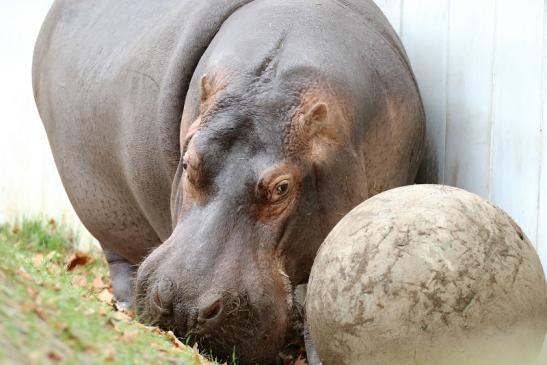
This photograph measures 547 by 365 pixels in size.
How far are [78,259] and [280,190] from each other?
3.05m

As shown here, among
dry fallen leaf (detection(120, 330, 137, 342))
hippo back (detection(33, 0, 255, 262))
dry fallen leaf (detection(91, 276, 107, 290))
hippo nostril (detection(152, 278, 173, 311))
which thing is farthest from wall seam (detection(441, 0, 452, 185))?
dry fallen leaf (detection(120, 330, 137, 342))

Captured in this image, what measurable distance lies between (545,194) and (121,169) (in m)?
2.17

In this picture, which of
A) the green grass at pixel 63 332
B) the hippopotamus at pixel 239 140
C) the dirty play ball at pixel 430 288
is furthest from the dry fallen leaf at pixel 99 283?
the dirty play ball at pixel 430 288

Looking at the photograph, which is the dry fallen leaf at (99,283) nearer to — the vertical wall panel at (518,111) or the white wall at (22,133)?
the white wall at (22,133)

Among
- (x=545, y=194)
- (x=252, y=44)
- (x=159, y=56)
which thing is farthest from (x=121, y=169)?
(x=545, y=194)

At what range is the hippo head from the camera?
4.11 m

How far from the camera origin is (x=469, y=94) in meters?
5.09

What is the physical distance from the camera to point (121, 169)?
5.72 m

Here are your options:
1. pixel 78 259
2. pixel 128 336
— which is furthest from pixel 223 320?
pixel 78 259

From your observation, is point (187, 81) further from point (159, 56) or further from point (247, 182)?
point (247, 182)

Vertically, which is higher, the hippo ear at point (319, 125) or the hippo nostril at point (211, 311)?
the hippo ear at point (319, 125)

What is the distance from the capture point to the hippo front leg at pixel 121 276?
616cm

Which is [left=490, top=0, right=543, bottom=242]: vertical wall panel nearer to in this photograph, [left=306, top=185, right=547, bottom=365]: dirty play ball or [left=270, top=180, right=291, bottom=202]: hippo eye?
[left=306, top=185, right=547, bottom=365]: dirty play ball

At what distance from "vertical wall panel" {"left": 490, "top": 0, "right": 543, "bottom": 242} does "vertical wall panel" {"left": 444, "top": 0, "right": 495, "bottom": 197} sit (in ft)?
0.26
